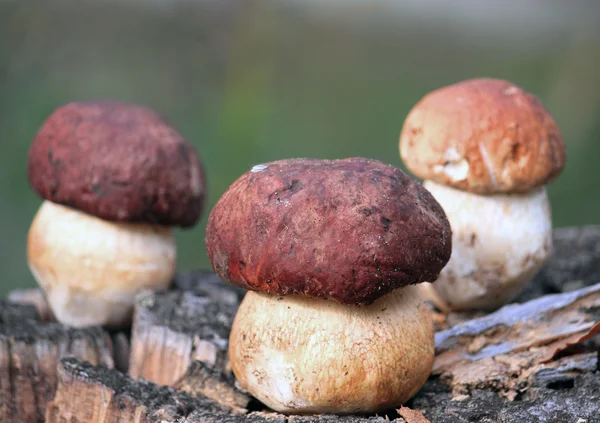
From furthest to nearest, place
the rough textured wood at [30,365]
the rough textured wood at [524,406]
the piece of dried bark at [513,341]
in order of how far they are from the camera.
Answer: the rough textured wood at [30,365] → the piece of dried bark at [513,341] → the rough textured wood at [524,406]

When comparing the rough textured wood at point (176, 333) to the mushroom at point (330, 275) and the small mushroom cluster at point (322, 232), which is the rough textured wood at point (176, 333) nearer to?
the small mushroom cluster at point (322, 232)

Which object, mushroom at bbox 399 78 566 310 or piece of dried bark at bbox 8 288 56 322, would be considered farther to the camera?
piece of dried bark at bbox 8 288 56 322

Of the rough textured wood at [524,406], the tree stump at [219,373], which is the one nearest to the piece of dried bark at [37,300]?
the tree stump at [219,373]

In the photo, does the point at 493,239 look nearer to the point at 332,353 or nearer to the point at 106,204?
the point at 332,353

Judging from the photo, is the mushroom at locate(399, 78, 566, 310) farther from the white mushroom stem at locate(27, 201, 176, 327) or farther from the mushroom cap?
the white mushroom stem at locate(27, 201, 176, 327)

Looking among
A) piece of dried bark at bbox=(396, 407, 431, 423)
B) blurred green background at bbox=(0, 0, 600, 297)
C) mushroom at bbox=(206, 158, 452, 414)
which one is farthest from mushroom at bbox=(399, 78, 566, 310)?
blurred green background at bbox=(0, 0, 600, 297)

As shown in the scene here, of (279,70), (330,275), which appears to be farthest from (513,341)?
(279,70)
